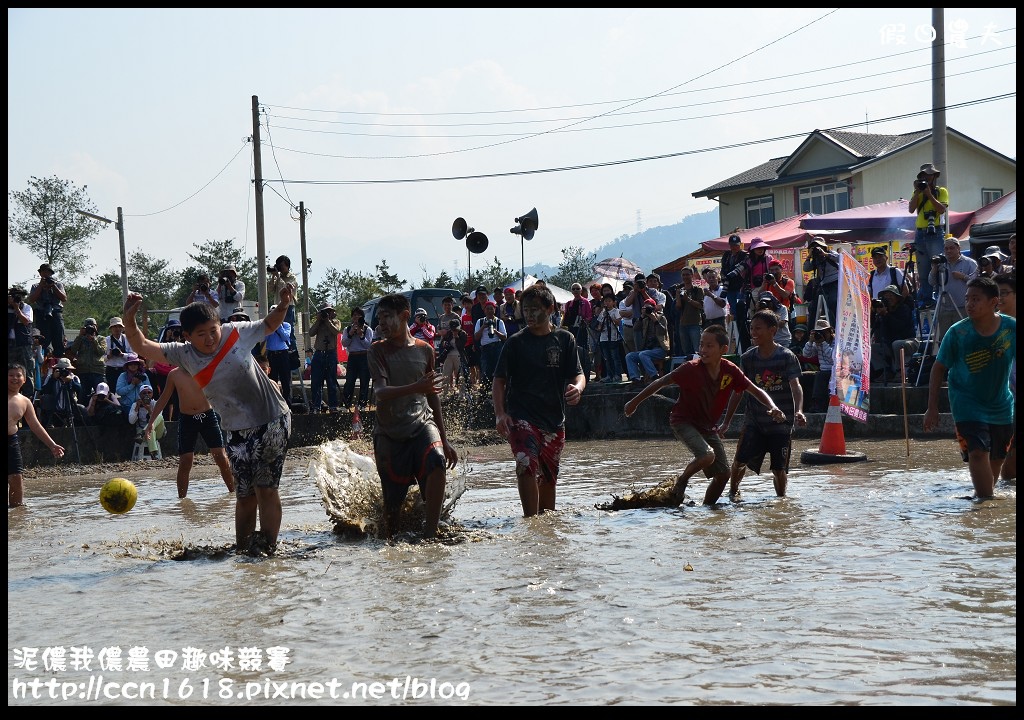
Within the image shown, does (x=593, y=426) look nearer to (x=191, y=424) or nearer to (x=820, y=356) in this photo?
(x=820, y=356)

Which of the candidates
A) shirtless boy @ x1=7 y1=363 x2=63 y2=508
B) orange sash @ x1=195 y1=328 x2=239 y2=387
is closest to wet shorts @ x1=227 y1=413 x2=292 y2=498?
orange sash @ x1=195 y1=328 x2=239 y2=387

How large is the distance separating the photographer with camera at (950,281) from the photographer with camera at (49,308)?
13256 millimetres

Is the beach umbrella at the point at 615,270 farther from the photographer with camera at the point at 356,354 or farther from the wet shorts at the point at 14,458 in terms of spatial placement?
the wet shorts at the point at 14,458

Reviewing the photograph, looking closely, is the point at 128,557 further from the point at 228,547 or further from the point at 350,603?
the point at 350,603

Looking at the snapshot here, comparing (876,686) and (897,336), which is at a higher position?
(897,336)

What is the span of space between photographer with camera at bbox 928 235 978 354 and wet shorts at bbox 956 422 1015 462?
262 inches

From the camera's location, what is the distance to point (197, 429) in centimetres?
1143

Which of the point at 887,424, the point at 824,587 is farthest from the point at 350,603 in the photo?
the point at 887,424

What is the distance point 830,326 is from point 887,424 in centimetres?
201

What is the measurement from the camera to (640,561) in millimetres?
7066

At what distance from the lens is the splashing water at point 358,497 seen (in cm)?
855

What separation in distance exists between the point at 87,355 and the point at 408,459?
1213 centimetres

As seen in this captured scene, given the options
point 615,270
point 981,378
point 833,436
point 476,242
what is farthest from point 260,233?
point 981,378

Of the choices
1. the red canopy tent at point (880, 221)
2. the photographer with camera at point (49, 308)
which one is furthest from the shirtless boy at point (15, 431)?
the red canopy tent at point (880, 221)
